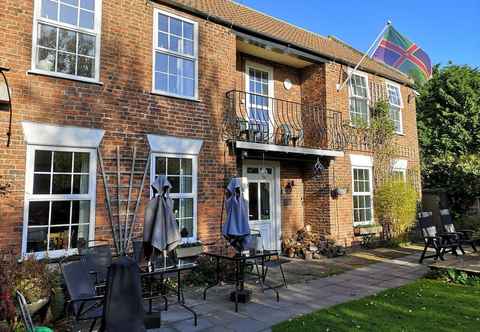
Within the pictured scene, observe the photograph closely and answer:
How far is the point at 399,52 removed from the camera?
11406 mm

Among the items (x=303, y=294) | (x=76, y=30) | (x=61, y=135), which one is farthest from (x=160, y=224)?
(x=76, y=30)

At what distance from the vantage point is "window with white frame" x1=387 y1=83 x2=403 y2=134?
1335 cm

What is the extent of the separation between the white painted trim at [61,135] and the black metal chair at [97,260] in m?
1.90

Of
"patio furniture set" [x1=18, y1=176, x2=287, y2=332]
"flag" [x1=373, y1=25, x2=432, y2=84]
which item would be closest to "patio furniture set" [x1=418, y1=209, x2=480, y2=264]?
"patio furniture set" [x1=18, y1=176, x2=287, y2=332]

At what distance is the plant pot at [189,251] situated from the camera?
707 cm

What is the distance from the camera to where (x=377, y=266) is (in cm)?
870

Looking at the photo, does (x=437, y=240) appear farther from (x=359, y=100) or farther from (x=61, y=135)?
(x=61, y=135)

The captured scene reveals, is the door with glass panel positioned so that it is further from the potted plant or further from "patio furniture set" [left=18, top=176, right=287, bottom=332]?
the potted plant

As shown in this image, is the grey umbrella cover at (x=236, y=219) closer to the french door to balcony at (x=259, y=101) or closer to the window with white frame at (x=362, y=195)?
the french door to balcony at (x=259, y=101)

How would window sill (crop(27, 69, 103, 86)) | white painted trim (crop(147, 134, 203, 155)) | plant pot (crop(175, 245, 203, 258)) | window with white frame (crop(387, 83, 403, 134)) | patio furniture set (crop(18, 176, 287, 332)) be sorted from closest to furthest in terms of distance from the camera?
1. patio furniture set (crop(18, 176, 287, 332))
2. window sill (crop(27, 69, 103, 86))
3. plant pot (crop(175, 245, 203, 258))
4. white painted trim (crop(147, 134, 203, 155))
5. window with white frame (crop(387, 83, 403, 134))

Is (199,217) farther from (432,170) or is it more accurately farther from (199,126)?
(432,170)

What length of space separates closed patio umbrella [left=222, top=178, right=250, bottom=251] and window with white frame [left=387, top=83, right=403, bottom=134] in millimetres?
9344

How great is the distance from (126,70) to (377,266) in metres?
7.28

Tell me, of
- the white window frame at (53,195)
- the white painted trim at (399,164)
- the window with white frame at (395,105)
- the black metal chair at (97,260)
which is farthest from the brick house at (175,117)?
the window with white frame at (395,105)
